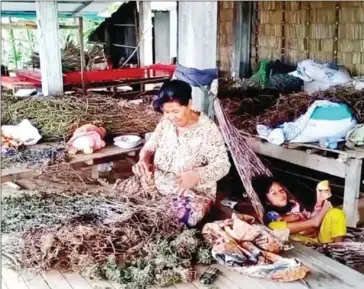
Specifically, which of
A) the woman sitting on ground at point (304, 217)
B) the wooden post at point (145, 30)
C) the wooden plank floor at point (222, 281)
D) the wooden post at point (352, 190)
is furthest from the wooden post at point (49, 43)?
the wooden post at point (145, 30)

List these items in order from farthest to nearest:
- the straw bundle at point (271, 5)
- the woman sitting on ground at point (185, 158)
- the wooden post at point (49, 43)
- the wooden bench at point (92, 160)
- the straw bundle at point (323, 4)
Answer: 1. the straw bundle at point (271, 5)
2. the straw bundle at point (323, 4)
3. the wooden post at point (49, 43)
4. the wooden bench at point (92, 160)
5. the woman sitting on ground at point (185, 158)

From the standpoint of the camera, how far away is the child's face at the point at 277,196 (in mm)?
2555

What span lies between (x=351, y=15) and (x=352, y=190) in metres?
2.45

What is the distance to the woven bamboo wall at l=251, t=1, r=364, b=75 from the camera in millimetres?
4719

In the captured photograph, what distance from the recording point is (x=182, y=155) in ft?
7.74

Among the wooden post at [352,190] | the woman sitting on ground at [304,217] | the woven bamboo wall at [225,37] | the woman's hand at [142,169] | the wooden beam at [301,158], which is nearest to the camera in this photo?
the woman's hand at [142,169]

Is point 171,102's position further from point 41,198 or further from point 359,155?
point 359,155

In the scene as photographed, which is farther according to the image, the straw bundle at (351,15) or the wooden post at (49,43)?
the straw bundle at (351,15)

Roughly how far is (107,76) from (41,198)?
9.37ft

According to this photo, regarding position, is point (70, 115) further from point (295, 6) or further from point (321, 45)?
point (295, 6)

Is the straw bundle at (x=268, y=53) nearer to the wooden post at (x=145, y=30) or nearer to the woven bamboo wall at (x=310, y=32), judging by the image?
the woven bamboo wall at (x=310, y=32)

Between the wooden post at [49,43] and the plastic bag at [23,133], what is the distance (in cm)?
55

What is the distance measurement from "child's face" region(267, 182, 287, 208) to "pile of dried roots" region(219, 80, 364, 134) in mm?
975

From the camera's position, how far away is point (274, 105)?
384 cm
